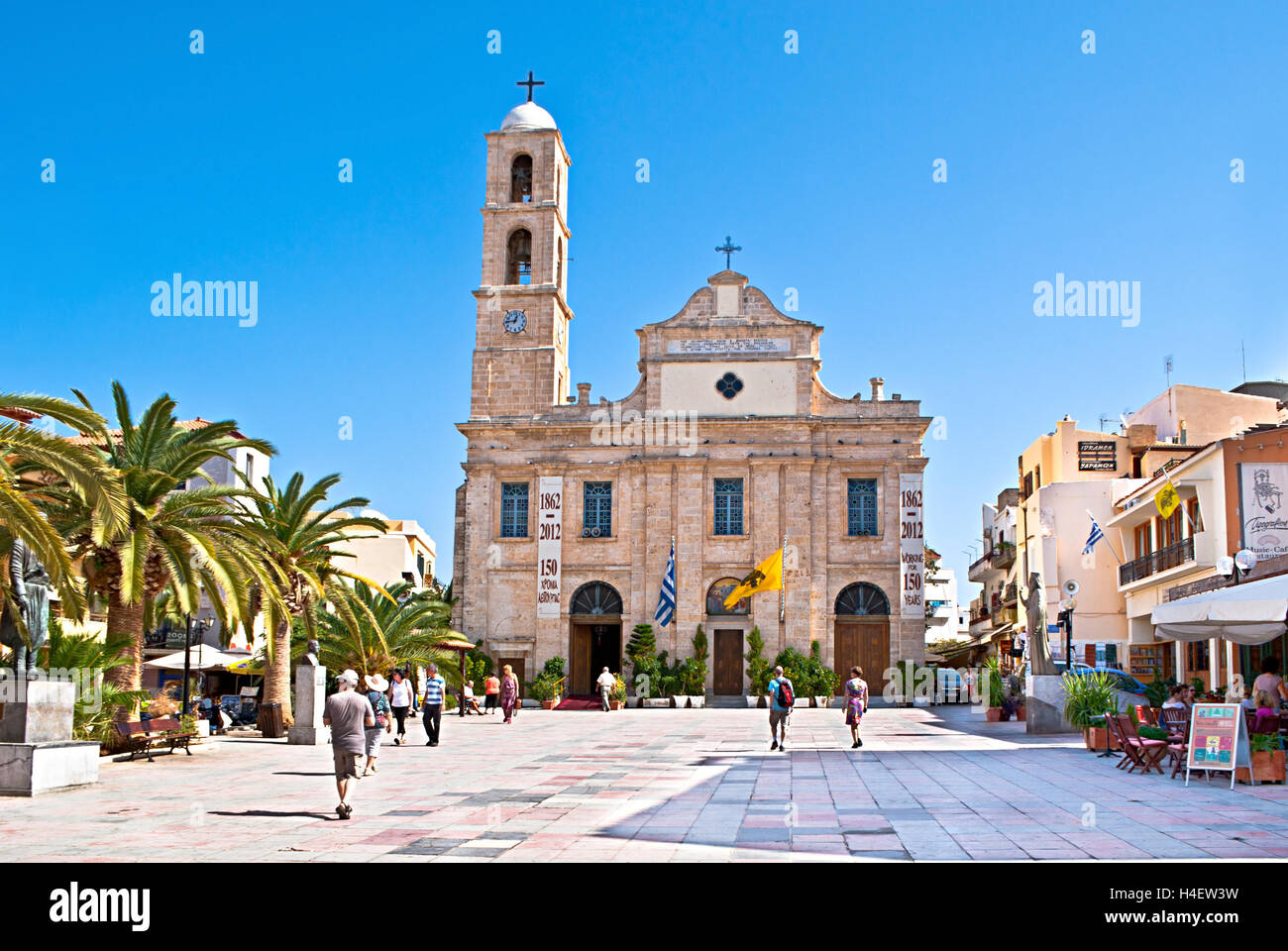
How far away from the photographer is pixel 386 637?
99.8 feet

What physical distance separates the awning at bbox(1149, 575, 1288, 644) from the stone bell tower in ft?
103

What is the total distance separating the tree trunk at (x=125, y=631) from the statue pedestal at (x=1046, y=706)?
15.5 meters

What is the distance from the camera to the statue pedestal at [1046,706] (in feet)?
75.3

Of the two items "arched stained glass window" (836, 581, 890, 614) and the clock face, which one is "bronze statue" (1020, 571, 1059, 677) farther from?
the clock face

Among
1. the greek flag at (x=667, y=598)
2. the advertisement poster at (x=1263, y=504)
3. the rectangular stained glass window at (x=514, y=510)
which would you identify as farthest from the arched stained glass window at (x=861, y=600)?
the advertisement poster at (x=1263, y=504)

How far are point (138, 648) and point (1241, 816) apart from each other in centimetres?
1516

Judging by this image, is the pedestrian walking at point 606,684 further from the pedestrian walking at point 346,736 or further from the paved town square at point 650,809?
the pedestrian walking at point 346,736

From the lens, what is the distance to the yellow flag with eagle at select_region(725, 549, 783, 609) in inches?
1679

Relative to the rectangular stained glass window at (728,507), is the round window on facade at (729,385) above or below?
above

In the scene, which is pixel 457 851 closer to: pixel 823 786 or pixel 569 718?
pixel 823 786

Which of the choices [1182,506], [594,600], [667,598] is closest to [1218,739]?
[1182,506]
